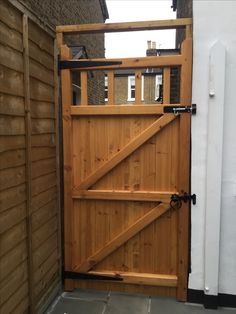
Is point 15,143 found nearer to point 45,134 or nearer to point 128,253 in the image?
point 45,134

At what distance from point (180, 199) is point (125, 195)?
0.59 m

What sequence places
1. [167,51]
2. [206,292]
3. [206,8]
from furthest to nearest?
[167,51] < [206,292] < [206,8]

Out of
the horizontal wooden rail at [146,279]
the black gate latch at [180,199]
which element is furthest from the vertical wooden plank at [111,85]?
the horizontal wooden rail at [146,279]

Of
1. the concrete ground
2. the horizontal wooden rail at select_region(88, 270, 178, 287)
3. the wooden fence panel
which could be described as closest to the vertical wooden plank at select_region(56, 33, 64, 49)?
the wooden fence panel

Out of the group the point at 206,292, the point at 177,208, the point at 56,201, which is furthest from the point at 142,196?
the point at 206,292

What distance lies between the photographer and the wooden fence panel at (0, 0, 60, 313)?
264 cm

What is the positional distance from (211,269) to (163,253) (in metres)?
0.53

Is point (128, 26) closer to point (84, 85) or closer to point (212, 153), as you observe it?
point (84, 85)

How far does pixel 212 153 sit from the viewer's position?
344 centimetres

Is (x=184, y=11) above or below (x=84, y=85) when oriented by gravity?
above

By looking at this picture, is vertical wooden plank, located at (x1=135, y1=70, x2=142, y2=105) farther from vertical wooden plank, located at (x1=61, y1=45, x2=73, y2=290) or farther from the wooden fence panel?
the wooden fence panel

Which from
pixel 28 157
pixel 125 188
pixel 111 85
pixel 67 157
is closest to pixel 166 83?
pixel 111 85

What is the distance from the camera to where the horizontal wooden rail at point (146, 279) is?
3.73 meters

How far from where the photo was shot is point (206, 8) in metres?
3.33
